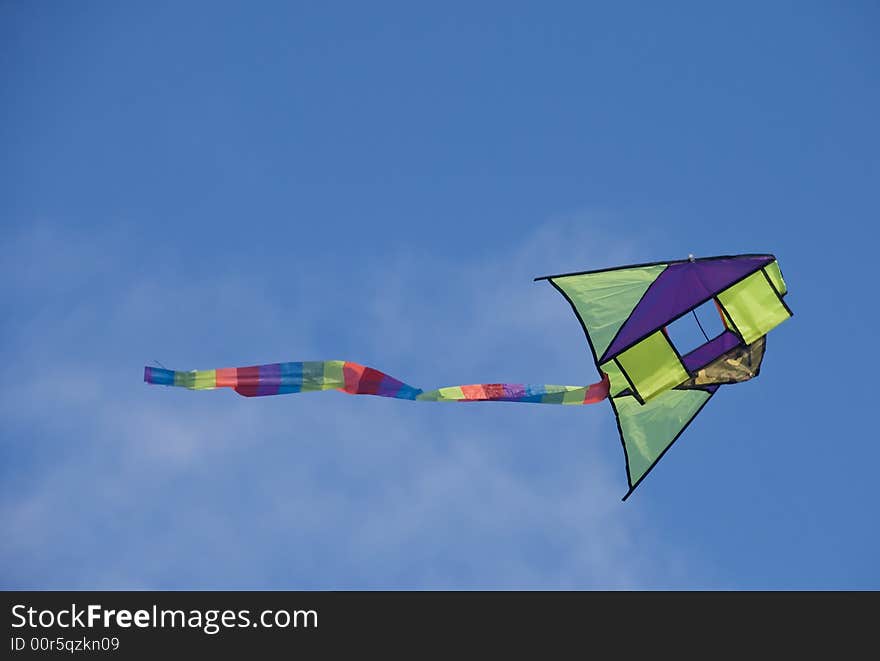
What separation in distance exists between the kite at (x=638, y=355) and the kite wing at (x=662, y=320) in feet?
0.05

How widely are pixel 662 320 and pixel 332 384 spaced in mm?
5137

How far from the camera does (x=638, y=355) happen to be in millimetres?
25812

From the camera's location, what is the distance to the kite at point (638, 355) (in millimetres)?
25172

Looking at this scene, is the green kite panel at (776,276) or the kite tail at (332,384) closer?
the kite tail at (332,384)

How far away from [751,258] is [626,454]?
3666 mm

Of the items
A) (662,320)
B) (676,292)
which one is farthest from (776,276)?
(662,320)

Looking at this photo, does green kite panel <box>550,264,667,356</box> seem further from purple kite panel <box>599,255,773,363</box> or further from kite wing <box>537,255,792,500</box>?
purple kite panel <box>599,255,773,363</box>

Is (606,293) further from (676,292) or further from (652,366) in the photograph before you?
(652,366)

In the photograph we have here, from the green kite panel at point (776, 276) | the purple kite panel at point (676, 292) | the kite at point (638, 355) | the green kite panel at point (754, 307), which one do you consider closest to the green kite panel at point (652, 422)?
the kite at point (638, 355)

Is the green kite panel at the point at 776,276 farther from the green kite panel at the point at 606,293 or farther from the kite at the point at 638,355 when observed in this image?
the green kite panel at the point at 606,293

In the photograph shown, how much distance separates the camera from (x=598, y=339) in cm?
2583
